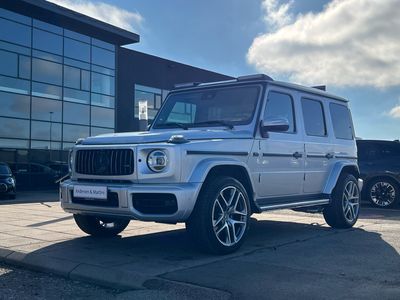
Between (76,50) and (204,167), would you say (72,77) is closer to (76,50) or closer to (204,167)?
(76,50)

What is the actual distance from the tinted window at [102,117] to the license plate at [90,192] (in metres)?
23.2

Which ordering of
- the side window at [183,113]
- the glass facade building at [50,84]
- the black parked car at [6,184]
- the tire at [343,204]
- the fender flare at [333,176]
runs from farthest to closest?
1. the glass facade building at [50,84]
2. the black parked car at [6,184]
3. the tire at [343,204]
4. the fender flare at [333,176]
5. the side window at [183,113]

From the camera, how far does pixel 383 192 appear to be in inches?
490

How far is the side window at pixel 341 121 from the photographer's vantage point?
8.34m

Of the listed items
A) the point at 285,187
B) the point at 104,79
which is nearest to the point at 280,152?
the point at 285,187

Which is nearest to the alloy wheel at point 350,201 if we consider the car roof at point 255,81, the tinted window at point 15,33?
the car roof at point 255,81

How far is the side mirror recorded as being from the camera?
6309 millimetres

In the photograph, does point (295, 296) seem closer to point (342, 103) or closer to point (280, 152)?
point (280, 152)

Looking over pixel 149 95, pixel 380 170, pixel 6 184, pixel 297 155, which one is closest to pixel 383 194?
pixel 380 170

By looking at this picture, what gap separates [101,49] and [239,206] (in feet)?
81.2

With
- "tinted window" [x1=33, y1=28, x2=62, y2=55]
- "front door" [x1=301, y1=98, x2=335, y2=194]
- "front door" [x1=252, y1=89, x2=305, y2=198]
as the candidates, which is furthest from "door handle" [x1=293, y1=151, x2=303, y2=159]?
"tinted window" [x1=33, y1=28, x2=62, y2=55]

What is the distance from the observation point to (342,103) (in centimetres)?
874

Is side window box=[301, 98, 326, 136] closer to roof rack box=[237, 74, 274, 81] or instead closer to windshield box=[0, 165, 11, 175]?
roof rack box=[237, 74, 274, 81]

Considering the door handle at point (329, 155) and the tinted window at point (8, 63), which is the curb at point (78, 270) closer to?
the door handle at point (329, 155)
